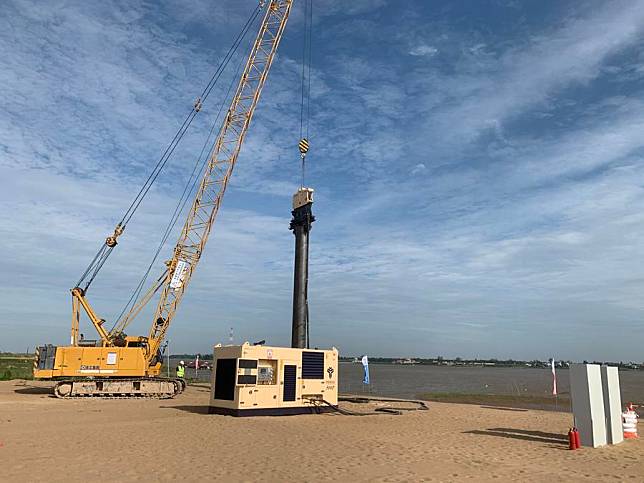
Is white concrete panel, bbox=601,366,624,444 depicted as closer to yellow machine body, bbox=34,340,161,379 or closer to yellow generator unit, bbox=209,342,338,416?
yellow generator unit, bbox=209,342,338,416

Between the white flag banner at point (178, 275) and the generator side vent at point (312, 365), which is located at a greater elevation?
the white flag banner at point (178, 275)

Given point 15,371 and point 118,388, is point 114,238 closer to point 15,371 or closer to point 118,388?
point 118,388

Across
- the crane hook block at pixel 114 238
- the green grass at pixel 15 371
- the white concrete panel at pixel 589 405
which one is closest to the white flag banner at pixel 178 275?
the crane hook block at pixel 114 238

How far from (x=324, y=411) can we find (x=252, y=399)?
405cm

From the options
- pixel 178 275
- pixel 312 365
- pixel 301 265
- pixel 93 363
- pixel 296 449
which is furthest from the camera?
pixel 178 275

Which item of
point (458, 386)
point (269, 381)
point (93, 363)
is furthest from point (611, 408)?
point (458, 386)

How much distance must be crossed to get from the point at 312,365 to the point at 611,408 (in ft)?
39.7

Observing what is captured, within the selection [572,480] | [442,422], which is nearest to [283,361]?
[442,422]

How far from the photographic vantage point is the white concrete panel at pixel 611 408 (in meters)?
16.8

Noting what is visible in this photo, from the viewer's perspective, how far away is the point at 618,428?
17125mm

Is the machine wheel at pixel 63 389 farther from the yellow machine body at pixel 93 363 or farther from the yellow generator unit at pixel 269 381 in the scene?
the yellow generator unit at pixel 269 381

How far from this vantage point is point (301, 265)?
29.0m

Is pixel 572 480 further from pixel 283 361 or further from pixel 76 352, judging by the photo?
pixel 76 352

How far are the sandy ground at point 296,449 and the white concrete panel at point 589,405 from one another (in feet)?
1.78
